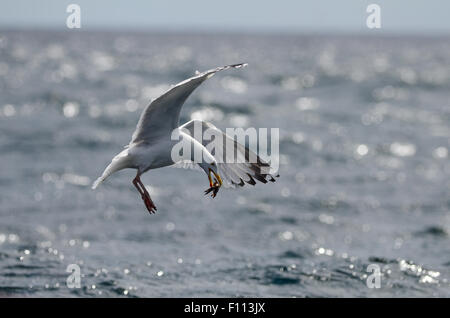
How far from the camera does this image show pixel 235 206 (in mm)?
26000

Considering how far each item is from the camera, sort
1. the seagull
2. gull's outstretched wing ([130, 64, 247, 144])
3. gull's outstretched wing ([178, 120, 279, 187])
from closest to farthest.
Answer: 1. gull's outstretched wing ([130, 64, 247, 144])
2. the seagull
3. gull's outstretched wing ([178, 120, 279, 187])

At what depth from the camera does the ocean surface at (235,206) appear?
53.9ft

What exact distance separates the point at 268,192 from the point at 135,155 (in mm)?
17873

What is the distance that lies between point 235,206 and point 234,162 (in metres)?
15.3

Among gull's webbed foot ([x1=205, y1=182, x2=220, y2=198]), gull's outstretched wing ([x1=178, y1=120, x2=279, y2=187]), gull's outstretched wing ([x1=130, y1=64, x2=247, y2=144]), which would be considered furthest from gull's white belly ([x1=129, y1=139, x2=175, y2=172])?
gull's webbed foot ([x1=205, y1=182, x2=220, y2=198])

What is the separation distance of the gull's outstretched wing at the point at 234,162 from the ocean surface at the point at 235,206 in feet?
16.0


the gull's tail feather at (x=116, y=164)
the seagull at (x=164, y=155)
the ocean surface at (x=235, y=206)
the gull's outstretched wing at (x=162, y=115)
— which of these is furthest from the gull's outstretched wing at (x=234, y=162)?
the ocean surface at (x=235, y=206)

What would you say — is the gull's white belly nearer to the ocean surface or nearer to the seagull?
the seagull

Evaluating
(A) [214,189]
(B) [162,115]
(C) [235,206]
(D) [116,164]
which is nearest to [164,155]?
(B) [162,115]

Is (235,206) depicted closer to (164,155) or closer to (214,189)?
(164,155)

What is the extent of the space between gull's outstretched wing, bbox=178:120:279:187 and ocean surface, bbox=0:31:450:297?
489 cm

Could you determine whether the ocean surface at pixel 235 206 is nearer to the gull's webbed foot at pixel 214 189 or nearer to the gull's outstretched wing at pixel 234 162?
the gull's outstretched wing at pixel 234 162

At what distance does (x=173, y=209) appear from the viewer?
25.3 meters

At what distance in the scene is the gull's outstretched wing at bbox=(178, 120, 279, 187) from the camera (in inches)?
417
